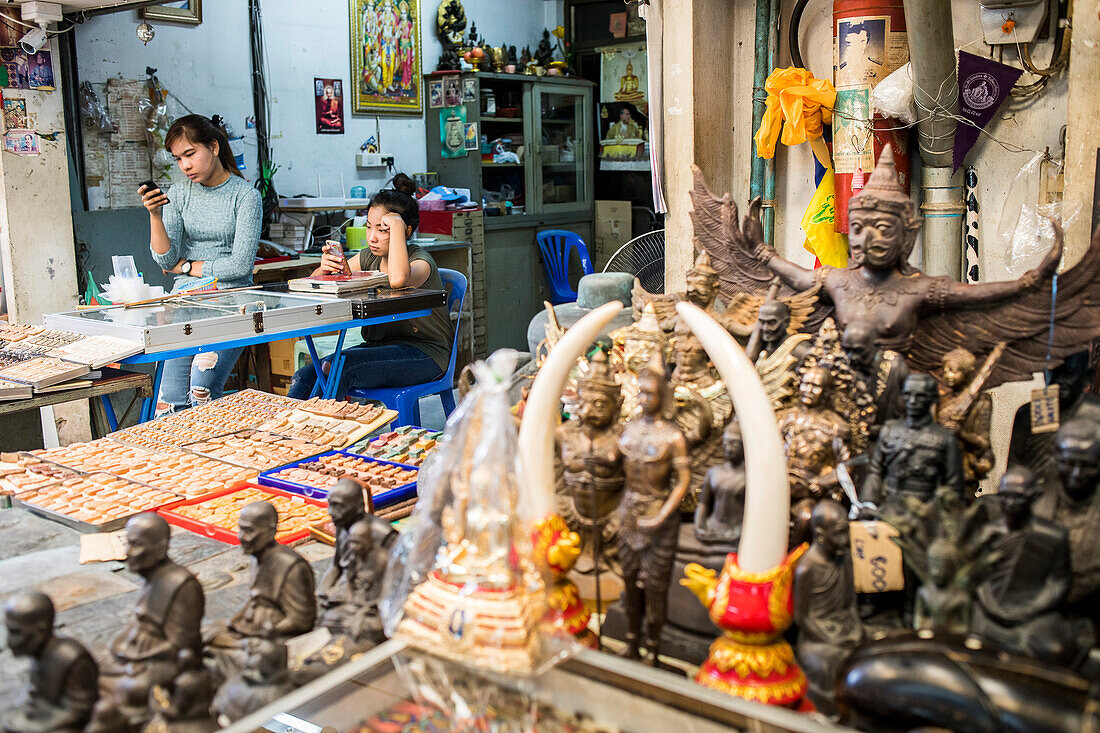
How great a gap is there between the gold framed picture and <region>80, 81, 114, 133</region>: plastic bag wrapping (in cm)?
70

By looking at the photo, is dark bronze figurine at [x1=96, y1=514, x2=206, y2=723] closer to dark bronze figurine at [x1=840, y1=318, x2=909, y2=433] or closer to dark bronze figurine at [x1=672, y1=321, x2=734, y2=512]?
dark bronze figurine at [x1=672, y1=321, x2=734, y2=512]

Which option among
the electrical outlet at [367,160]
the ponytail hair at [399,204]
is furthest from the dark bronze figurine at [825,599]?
the electrical outlet at [367,160]

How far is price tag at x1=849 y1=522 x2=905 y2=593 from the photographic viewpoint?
67.7 inches

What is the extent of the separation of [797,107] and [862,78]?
0.26 meters

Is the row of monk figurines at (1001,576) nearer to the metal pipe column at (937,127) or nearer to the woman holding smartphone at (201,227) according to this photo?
the metal pipe column at (937,127)

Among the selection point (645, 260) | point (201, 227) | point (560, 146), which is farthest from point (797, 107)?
point (560, 146)

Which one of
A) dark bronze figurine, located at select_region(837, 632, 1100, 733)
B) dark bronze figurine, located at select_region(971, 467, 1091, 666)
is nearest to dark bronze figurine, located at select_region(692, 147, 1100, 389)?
dark bronze figurine, located at select_region(971, 467, 1091, 666)

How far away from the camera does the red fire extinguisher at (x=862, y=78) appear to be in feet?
11.8

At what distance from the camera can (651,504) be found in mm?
1695

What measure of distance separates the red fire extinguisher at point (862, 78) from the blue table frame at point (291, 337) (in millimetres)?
2362

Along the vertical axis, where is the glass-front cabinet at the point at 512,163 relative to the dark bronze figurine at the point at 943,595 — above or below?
above

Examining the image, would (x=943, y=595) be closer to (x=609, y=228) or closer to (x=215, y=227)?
(x=215, y=227)

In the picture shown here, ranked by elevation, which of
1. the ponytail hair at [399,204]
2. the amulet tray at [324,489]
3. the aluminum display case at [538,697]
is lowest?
the amulet tray at [324,489]

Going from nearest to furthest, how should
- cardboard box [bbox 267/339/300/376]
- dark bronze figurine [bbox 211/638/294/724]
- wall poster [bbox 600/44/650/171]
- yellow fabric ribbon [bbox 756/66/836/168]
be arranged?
dark bronze figurine [bbox 211/638/294/724], yellow fabric ribbon [bbox 756/66/836/168], cardboard box [bbox 267/339/300/376], wall poster [bbox 600/44/650/171]
